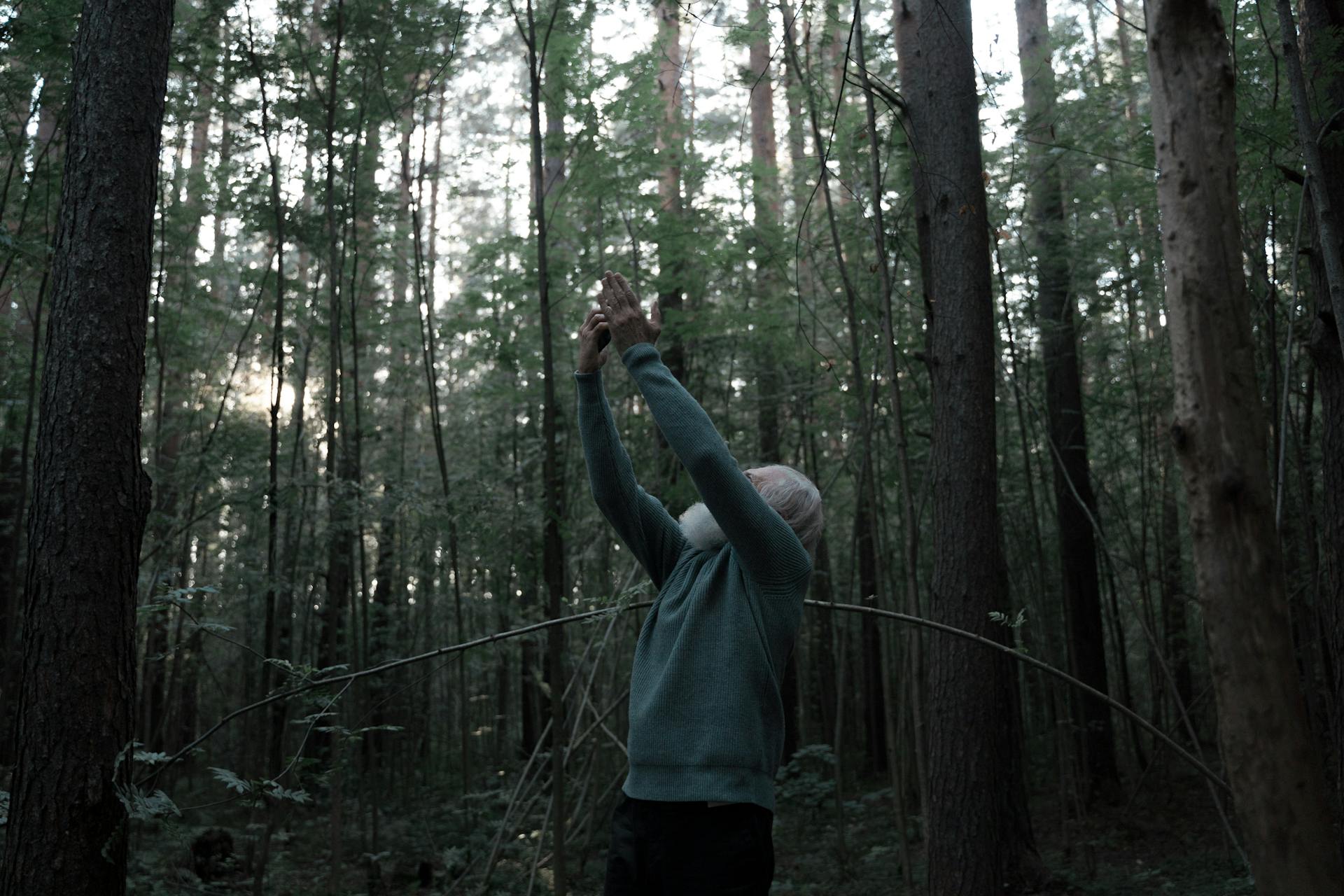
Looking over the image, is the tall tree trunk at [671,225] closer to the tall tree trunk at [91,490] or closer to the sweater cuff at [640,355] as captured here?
the tall tree trunk at [91,490]

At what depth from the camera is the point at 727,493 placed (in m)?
1.81

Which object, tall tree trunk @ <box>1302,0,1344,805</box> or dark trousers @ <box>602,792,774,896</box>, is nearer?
dark trousers @ <box>602,792,774,896</box>

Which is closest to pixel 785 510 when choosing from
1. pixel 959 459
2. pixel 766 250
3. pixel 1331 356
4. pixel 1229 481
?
pixel 1229 481

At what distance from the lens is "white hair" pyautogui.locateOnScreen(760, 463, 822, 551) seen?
2.03 meters

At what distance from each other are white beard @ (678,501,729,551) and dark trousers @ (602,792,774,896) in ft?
1.71

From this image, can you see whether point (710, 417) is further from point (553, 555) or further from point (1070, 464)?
point (1070, 464)

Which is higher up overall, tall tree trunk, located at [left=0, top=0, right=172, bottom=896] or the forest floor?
tall tree trunk, located at [left=0, top=0, right=172, bottom=896]

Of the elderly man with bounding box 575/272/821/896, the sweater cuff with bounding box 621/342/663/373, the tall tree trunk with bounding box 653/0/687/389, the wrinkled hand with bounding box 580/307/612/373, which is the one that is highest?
the tall tree trunk with bounding box 653/0/687/389

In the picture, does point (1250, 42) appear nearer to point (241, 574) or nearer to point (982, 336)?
point (982, 336)

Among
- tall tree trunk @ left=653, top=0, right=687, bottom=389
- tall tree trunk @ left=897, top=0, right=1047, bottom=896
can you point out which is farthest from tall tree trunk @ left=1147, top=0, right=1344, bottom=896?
tall tree trunk @ left=653, top=0, right=687, bottom=389

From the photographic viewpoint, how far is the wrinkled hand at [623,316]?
2.09 meters

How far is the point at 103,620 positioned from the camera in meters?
3.29

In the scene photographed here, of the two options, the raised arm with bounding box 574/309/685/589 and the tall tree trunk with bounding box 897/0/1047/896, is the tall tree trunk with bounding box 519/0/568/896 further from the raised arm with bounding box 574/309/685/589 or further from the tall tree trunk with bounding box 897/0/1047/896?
the tall tree trunk with bounding box 897/0/1047/896

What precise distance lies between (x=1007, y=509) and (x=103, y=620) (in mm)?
7066
